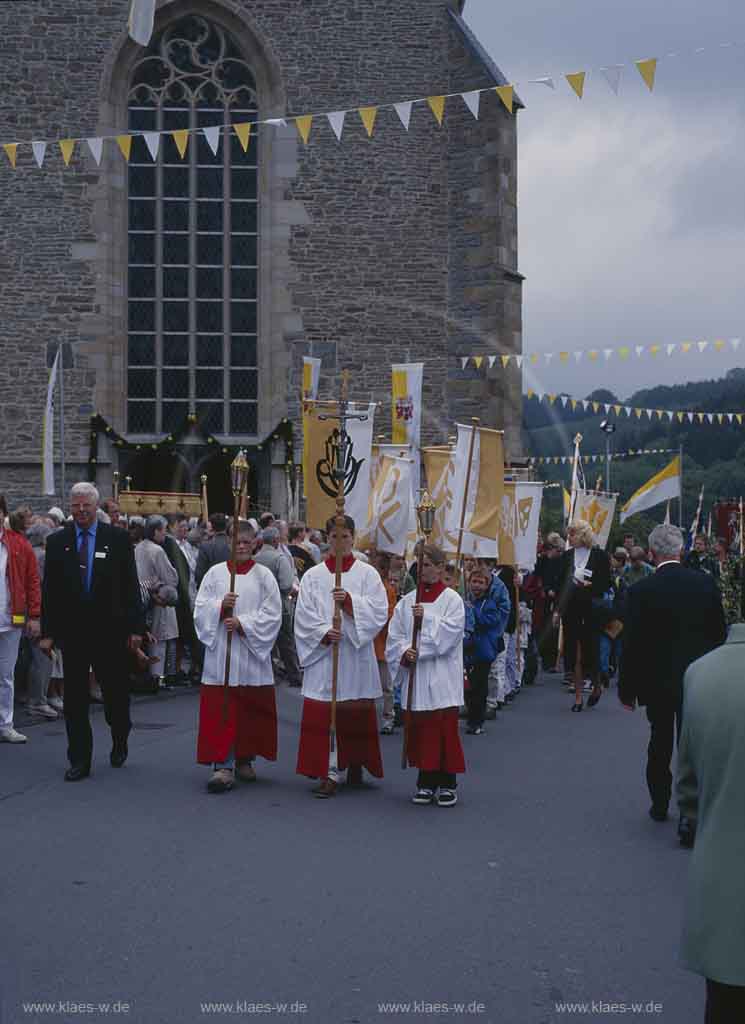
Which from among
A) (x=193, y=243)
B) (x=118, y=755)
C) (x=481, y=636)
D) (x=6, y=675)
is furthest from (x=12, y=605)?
(x=193, y=243)

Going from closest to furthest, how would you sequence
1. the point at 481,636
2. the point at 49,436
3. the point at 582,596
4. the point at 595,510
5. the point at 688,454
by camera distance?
the point at 481,636 → the point at 582,596 → the point at 595,510 → the point at 49,436 → the point at 688,454

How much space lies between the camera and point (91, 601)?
9844mm

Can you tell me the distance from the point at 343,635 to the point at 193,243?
17.4 m

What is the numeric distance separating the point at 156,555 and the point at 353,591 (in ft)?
17.3

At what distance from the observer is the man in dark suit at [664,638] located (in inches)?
332

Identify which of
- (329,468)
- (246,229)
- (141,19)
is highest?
(246,229)

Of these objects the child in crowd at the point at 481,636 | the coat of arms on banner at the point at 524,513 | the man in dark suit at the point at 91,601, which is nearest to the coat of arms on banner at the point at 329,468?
the child in crowd at the point at 481,636

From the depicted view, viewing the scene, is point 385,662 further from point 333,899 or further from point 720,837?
point 720,837

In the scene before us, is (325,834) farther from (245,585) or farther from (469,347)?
(469,347)

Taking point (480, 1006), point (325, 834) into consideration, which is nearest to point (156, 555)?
point (325, 834)

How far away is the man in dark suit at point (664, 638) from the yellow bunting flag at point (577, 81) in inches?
251

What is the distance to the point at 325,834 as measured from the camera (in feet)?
25.7

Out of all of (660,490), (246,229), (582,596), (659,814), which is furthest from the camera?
(246,229)

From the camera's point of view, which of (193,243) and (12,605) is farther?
(193,243)
